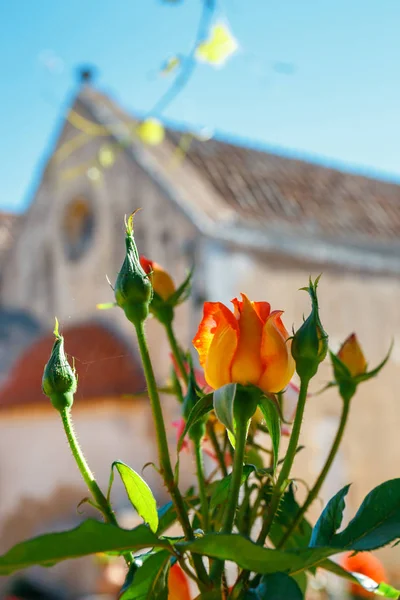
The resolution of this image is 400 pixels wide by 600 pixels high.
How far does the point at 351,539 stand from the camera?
20.9 inches

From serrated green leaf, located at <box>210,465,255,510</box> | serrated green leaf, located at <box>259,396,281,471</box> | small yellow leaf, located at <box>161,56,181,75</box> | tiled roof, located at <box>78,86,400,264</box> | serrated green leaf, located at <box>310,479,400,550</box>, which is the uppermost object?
tiled roof, located at <box>78,86,400,264</box>

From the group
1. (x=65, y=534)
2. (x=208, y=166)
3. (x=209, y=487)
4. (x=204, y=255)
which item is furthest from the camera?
(x=208, y=166)

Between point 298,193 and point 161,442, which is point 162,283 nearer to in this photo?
point 161,442

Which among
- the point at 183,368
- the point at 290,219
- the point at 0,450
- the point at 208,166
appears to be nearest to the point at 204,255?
the point at 290,219

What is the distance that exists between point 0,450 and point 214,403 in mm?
7069

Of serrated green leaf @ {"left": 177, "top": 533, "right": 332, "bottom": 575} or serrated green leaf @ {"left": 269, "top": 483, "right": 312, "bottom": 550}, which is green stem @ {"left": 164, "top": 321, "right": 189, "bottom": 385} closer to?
serrated green leaf @ {"left": 269, "top": 483, "right": 312, "bottom": 550}

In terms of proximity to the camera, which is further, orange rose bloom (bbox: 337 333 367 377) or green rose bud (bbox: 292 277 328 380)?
orange rose bloom (bbox: 337 333 367 377)

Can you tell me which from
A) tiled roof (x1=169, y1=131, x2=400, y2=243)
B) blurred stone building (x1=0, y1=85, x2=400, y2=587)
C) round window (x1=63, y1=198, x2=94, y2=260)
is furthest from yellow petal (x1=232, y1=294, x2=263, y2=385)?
round window (x1=63, y1=198, x2=94, y2=260)

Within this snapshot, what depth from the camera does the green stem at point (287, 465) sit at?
1.80 ft

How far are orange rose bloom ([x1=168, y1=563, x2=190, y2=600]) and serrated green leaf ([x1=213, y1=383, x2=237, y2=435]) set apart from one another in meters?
0.13

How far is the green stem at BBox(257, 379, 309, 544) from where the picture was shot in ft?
1.80

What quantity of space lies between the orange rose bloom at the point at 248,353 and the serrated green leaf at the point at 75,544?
0.12 meters

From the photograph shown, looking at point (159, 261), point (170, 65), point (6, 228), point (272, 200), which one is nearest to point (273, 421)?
point (170, 65)

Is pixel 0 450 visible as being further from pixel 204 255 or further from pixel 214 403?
pixel 214 403
